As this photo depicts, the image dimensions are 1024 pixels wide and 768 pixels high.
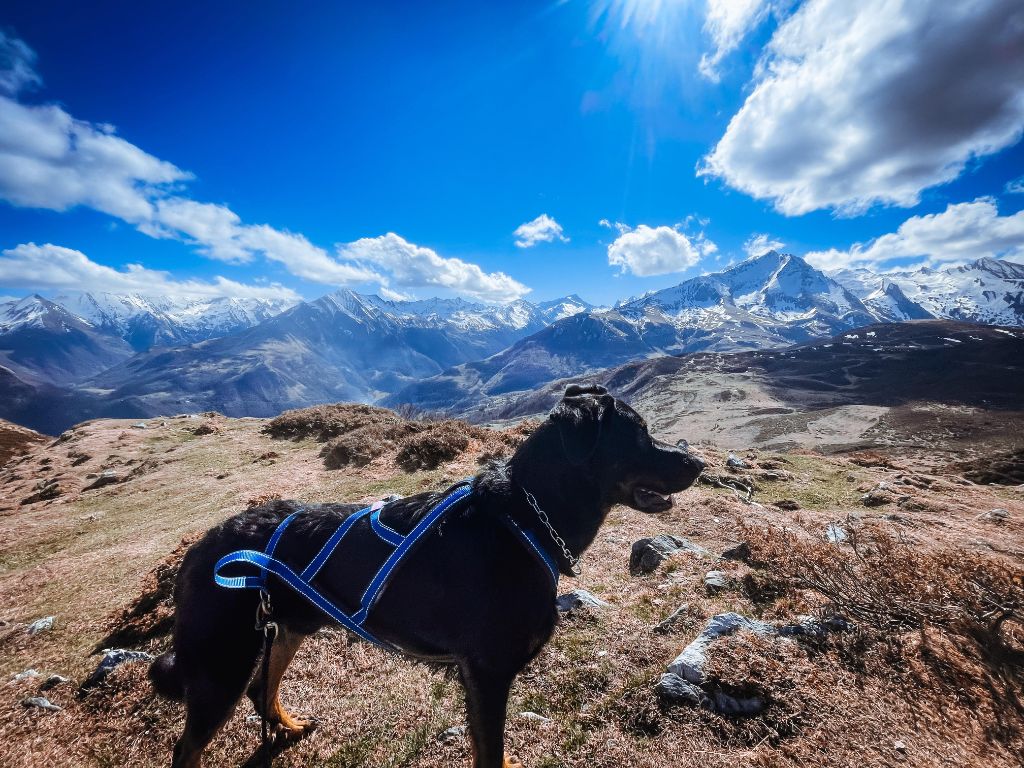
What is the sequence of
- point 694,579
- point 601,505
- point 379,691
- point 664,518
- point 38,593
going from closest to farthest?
point 601,505, point 379,691, point 694,579, point 38,593, point 664,518

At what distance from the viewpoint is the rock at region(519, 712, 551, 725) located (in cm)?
425

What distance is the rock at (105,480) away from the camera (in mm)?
17825

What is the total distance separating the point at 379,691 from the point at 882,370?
167 metres

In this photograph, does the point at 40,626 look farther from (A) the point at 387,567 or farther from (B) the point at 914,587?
(B) the point at 914,587

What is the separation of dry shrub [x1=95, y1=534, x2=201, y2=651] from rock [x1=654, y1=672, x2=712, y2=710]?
653 cm

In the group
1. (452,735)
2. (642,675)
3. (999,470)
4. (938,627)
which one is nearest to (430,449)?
(452,735)

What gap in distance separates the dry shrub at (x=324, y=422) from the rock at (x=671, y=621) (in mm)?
18515

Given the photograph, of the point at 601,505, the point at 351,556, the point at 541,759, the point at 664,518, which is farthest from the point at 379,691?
the point at 664,518

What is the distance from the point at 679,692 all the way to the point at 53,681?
24.8ft

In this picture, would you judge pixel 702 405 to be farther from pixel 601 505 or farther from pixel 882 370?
pixel 601 505

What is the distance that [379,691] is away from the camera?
5059 mm

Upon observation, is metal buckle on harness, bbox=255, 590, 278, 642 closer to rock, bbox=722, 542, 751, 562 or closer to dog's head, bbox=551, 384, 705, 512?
dog's head, bbox=551, 384, 705, 512

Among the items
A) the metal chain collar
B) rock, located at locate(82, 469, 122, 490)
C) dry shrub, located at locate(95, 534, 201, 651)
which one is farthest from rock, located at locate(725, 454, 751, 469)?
rock, located at locate(82, 469, 122, 490)

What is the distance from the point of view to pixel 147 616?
6523 millimetres
